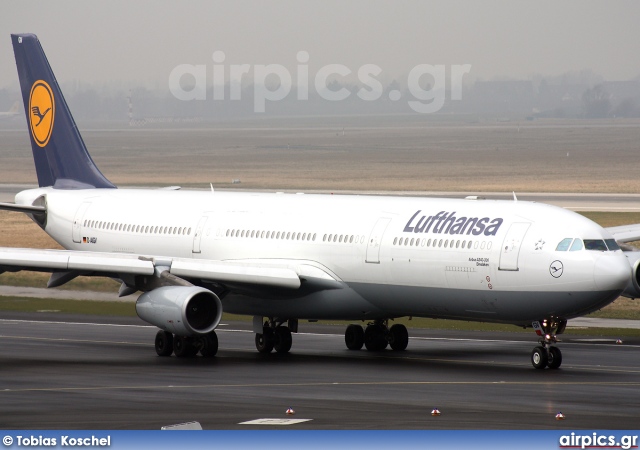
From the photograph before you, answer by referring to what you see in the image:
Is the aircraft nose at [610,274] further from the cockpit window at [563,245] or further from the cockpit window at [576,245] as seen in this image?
the cockpit window at [563,245]

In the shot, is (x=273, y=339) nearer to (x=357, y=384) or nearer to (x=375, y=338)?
(x=375, y=338)

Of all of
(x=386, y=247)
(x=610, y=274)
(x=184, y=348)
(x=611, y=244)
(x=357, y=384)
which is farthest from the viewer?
(x=184, y=348)

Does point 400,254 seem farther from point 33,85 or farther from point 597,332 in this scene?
point 33,85

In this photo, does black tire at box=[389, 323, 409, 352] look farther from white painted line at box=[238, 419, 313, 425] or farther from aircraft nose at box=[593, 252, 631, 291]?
white painted line at box=[238, 419, 313, 425]

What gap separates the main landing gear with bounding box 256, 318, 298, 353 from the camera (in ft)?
120

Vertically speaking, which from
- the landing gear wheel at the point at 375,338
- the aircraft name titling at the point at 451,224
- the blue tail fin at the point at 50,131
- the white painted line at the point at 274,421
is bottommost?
the white painted line at the point at 274,421

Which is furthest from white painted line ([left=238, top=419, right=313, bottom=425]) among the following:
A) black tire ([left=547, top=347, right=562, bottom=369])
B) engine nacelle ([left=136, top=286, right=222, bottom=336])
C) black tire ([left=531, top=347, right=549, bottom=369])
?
black tire ([left=547, top=347, right=562, bottom=369])

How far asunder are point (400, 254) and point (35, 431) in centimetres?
1400

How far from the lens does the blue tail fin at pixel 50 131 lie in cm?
4478

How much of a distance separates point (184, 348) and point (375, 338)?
568 cm

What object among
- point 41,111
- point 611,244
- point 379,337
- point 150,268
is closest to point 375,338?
point 379,337

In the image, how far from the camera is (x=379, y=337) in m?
37.3

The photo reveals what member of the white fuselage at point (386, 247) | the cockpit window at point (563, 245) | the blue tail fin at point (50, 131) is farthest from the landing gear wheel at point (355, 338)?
the blue tail fin at point (50, 131)

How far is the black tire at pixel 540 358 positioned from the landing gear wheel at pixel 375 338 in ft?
21.2
